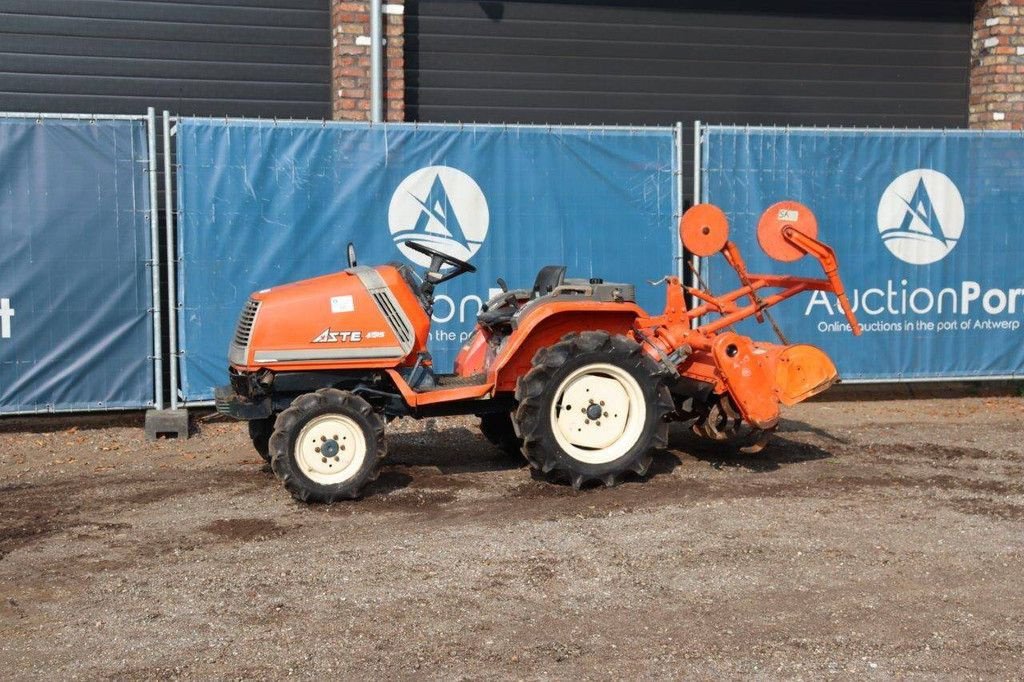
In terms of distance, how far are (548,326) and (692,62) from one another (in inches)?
245

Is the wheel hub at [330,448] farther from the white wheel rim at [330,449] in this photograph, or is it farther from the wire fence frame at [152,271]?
the wire fence frame at [152,271]

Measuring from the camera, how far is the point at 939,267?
10570mm

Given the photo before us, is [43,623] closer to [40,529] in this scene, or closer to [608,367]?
[40,529]

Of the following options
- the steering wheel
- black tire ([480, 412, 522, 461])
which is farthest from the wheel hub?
black tire ([480, 412, 522, 461])

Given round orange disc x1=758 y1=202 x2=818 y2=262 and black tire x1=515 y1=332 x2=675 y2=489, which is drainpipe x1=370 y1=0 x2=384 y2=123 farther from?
black tire x1=515 y1=332 x2=675 y2=489

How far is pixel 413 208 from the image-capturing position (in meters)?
9.72

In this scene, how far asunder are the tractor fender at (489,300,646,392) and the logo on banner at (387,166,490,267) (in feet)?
7.90

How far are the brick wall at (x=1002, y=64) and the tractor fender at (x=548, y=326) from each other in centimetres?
762

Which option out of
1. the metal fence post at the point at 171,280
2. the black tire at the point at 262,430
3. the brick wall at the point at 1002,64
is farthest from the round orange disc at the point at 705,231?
the brick wall at the point at 1002,64

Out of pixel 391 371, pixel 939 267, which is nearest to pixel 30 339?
pixel 391 371

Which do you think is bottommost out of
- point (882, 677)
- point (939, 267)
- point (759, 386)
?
point (882, 677)

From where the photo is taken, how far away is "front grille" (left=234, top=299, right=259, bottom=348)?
23.5 ft

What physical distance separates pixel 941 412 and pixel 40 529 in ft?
25.0

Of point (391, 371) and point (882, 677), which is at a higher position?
point (391, 371)
